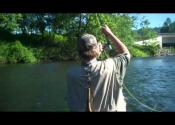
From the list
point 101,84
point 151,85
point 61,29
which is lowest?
point 151,85

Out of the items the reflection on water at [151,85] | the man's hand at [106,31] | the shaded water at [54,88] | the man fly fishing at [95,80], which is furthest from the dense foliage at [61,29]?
the reflection on water at [151,85]

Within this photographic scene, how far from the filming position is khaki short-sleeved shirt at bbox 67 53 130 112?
1.85 metres

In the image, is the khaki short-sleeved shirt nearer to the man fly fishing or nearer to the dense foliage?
the man fly fishing

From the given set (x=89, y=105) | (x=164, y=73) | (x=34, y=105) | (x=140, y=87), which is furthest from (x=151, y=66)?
(x=89, y=105)

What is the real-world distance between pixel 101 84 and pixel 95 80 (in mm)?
32

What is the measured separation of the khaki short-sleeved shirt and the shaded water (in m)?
5.13

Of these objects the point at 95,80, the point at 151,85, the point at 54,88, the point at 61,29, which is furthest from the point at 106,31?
the point at 151,85

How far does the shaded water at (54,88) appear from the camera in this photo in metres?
8.38

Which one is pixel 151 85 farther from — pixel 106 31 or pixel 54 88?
pixel 106 31

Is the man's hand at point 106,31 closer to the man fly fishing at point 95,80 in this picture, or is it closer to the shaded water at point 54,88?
the man fly fishing at point 95,80

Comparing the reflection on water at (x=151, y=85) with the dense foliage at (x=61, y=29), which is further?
the reflection on water at (x=151, y=85)

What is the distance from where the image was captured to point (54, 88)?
35.1 ft
